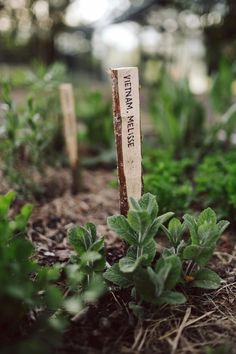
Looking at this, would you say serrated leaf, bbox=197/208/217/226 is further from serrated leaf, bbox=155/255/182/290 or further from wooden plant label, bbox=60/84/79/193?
wooden plant label, bbox=60/84/79/193

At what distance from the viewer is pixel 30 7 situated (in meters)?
6.62

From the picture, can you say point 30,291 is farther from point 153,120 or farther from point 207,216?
point 153,120

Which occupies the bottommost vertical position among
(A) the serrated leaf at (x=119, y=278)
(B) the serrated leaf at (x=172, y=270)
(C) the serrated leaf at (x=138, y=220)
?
(A) the serrated leaf at (x=119, y=278)

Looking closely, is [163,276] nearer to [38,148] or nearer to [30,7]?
[38,148]

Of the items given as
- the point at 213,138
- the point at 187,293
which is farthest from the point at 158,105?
the point at 187,293

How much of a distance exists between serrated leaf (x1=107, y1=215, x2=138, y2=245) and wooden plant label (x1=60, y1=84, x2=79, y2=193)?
→ 1.15 meters

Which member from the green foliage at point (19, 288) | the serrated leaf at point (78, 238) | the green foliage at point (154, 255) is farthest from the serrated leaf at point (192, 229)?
the green foliage at point (19, 288)

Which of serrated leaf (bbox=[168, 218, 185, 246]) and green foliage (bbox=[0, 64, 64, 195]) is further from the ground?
green foliage (bbox=[0, 64, 64, 195])

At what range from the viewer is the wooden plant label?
223 cm

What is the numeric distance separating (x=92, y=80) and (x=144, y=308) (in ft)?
29.4

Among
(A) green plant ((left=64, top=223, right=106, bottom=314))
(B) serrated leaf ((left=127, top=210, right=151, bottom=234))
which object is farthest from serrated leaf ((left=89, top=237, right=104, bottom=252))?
(B) serrated leaf ((left=127, top=210, right=151, bottom=234))

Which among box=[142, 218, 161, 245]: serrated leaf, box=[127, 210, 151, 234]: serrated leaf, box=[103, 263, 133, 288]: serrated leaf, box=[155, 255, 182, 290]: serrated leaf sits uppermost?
box=[127, 210, 151, 234]: serrated leaf

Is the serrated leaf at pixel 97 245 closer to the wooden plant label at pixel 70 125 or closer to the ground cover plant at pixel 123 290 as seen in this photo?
the ground cover plant at pixel 123 290

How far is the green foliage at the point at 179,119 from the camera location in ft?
9.50
